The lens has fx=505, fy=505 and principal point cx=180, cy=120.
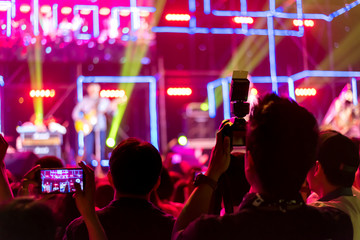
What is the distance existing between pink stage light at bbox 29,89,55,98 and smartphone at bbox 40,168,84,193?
8349 millimetres

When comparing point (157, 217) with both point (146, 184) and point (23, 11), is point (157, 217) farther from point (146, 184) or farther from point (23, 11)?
point (23, 11)

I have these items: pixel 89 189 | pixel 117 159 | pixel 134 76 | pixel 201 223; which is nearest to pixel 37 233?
pixel 201 223

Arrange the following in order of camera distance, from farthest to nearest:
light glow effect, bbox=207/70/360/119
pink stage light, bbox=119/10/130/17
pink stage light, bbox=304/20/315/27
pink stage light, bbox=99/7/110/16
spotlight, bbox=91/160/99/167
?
pink stage light, bbox=304/20/315/27 < light glow effect, bbox=207/70/360/119 < pink stage light, bbox=119/10/130/17 < pink stage light, bbox=99/7/110/16 < spotlight, bbox=91/160/99/167

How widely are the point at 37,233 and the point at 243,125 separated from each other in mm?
839

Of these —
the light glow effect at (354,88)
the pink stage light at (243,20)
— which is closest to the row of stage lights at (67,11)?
the pink stage light at (243,20)

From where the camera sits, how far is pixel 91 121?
10250 millimetres

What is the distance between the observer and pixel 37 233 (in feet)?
4.36

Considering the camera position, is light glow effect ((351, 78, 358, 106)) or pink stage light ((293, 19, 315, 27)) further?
pink stage light ((293, 19, 315, 27))

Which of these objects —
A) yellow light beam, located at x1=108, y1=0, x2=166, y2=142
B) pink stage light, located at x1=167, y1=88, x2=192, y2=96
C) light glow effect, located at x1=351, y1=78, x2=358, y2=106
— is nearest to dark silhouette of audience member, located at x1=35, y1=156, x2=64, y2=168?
pink stage light, located at x1=167, y1=88, x2=192, y2=96

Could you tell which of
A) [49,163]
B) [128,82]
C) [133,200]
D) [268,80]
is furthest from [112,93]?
[133,200]

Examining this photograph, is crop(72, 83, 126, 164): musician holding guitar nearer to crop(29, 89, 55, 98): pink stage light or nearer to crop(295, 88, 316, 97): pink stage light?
crop(29, 89, 55, 98): pink stage light

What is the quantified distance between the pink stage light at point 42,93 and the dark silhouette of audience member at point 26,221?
9.27 metres

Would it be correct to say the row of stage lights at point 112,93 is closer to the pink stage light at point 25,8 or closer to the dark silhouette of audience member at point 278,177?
the pink stage light at point 25,8

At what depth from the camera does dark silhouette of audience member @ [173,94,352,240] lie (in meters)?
1.54
